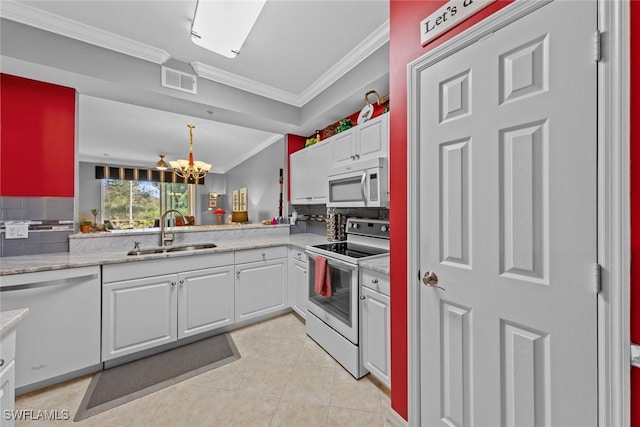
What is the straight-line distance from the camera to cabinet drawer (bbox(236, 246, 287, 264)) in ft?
8.59

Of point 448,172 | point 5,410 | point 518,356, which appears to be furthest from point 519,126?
point 5,410

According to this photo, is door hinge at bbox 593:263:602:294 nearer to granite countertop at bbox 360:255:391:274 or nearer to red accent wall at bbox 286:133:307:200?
granite countertop at bbox 360:255:391:274

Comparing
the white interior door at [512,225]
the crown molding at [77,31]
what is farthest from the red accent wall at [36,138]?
the white interior door at [512,225]

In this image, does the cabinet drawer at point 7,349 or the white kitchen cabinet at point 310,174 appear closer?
the cabinet drawer at point 7,349

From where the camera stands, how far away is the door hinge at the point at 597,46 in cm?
76

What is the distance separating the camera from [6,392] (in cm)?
82

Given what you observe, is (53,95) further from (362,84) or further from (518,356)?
(518,356)

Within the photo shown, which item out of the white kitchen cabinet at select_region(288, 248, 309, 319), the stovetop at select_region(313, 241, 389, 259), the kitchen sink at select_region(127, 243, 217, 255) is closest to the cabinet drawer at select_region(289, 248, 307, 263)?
the white kitchen cabinet at select_region(288, 248, 309, 319)

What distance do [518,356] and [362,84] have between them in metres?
2.25

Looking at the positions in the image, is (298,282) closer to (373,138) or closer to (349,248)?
(349,248)

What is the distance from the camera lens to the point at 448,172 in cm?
118

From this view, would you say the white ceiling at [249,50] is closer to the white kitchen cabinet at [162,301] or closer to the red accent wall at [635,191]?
the red accent wall at [635,191]

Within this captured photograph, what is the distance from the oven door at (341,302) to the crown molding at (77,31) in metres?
2.34

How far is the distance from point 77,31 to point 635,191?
3.37m
